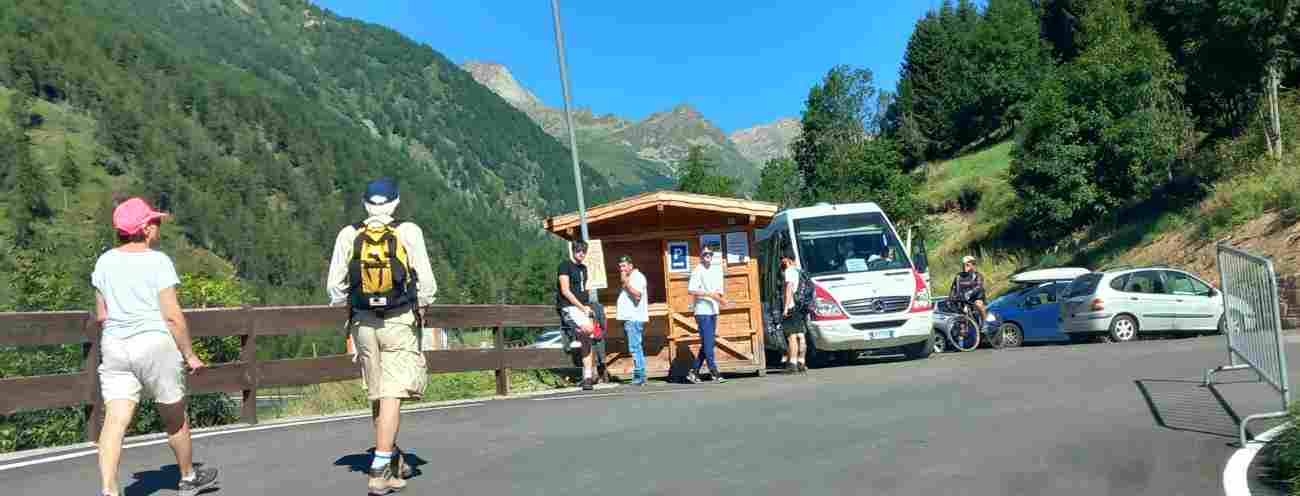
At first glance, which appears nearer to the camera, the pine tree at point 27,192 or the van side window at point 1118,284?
the van side window at point 1118,284

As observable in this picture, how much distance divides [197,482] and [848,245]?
43.7ft

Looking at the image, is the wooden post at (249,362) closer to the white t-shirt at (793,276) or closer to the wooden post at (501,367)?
the wooden post at (501,367)

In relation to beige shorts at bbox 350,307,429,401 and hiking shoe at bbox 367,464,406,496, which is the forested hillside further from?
hiking shoe at bbox 367,464,406,496

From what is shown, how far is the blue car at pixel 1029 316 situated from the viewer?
76.2ft

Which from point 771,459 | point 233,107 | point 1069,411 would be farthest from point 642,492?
point 233,107

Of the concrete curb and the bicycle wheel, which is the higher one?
the bicycle wheel

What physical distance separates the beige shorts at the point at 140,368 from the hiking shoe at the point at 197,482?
513 mm

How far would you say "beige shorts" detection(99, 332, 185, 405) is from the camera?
6289mm

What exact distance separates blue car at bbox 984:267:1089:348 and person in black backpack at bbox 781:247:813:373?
776 centimetres

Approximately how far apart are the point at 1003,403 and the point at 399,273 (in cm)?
616

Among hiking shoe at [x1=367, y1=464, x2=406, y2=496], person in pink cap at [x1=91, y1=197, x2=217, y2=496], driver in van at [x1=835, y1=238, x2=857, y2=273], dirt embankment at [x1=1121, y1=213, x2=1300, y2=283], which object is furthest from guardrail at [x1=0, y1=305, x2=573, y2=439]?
dirt embankment at [x1=1121, y1=213, x2=1300, y2=283]

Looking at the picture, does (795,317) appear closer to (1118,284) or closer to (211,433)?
(1118,284)

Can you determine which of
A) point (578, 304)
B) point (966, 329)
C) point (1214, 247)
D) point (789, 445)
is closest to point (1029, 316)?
point (966, 329)

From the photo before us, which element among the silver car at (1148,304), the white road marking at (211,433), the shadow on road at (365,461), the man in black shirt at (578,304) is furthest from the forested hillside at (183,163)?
the shadow on road at (365,461)
